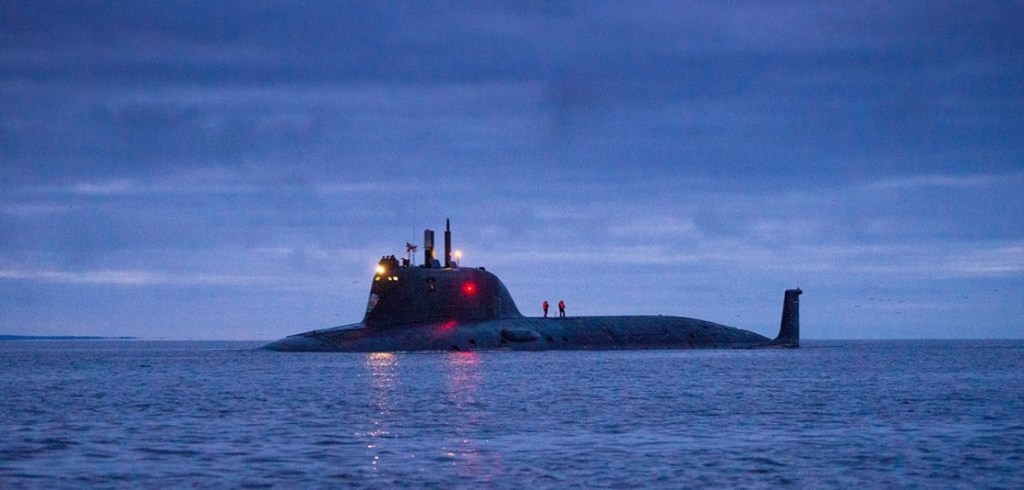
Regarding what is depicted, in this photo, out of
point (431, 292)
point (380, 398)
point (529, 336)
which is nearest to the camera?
point (380, 398)

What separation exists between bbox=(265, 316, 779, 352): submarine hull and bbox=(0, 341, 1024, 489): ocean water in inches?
490

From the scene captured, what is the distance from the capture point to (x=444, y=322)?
67.1 meters

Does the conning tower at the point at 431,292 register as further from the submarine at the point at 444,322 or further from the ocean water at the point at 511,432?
the ocean water at the point at 511,432

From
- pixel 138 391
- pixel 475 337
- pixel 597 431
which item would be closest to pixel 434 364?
pixel 475 337

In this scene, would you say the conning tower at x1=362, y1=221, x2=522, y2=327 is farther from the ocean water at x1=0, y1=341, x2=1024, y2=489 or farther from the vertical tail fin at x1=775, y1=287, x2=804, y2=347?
the vertical tail fin at x1=775, y1=287, x2=804, y2=347

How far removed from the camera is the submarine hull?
64750mm

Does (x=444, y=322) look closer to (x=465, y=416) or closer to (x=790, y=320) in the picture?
(x=790, y=320)

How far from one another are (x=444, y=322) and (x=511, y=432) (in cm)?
3869

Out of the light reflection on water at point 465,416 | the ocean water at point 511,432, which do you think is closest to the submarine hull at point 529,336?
the light reflection on water at point 465,416

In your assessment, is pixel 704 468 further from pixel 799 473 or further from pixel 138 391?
pixel 138 391

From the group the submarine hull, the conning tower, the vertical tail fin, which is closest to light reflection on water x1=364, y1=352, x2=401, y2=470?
the submarine hull

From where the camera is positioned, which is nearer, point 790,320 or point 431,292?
point 431,292

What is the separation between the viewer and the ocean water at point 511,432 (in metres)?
21.5

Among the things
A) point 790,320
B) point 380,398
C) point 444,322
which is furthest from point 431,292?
point 790,320
